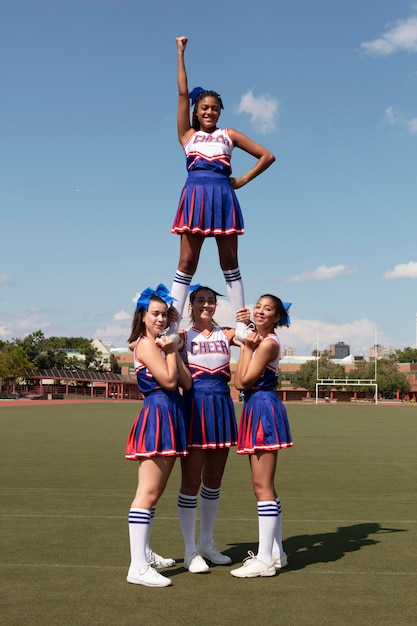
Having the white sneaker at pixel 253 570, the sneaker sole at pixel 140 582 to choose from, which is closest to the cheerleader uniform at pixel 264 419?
the white sneaker at pixel 253 570

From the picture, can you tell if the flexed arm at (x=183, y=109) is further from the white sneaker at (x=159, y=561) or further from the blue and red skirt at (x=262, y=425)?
the white sneaker at (x=159, y=561)

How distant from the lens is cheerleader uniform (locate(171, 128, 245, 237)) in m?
6.28

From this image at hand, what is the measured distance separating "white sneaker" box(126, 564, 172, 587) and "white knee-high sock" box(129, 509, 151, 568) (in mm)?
40

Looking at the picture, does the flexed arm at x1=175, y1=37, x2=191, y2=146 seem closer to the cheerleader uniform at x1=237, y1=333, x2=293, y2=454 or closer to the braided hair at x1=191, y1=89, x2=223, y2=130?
the braided hair at x1=191, y1=89, x2=223, y2=130

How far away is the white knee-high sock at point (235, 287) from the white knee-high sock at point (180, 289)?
1.07 feet

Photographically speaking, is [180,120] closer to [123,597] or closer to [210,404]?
[210,404]

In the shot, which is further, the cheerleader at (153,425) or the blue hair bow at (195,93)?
the blue hair bow at (195,93)

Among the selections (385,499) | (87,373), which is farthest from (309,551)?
(87,373)

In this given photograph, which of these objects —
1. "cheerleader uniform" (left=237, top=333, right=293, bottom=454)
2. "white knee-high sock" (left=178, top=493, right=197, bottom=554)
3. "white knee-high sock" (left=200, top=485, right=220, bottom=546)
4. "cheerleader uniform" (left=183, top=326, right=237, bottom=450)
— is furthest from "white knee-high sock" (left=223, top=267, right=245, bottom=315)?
"white knee-high sock" (left=178, top=493, right=197, bottom=554)

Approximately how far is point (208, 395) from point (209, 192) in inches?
66.0

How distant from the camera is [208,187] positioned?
249 inches

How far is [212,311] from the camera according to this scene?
20.2 ft

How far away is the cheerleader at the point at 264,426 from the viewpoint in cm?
576

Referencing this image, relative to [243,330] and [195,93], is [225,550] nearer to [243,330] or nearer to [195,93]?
[243,330]
